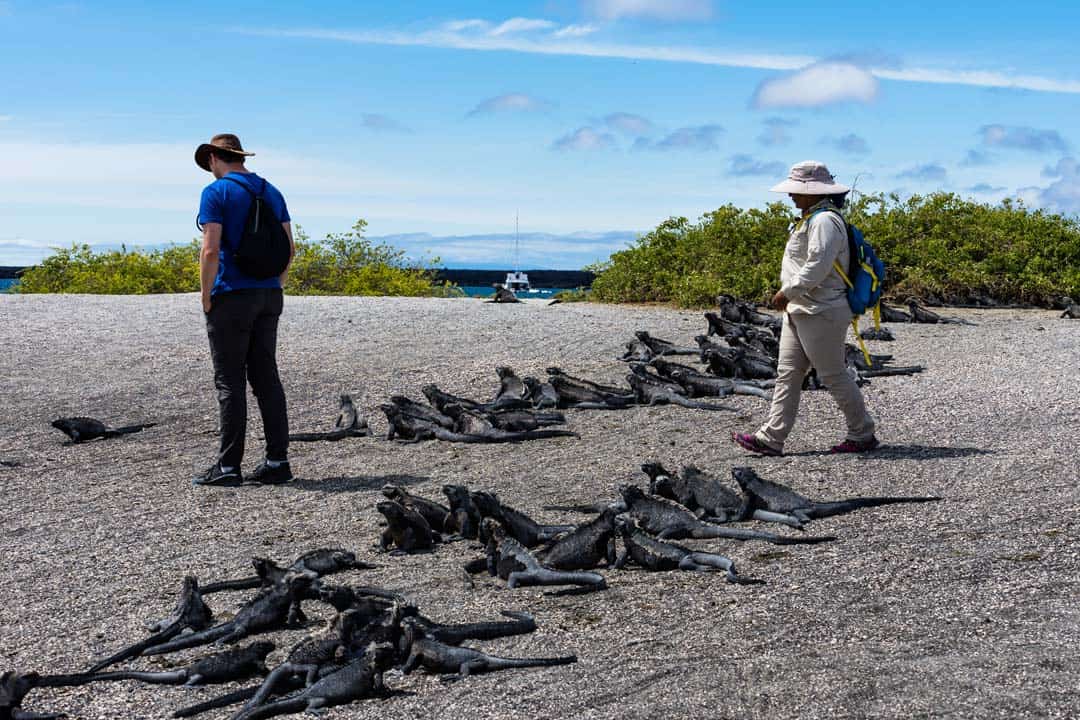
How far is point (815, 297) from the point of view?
8.31 meters

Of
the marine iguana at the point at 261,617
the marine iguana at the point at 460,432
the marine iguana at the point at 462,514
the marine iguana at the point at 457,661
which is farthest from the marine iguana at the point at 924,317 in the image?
the marine iguana at the point at 457,661

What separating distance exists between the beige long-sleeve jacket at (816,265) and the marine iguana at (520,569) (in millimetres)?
3170

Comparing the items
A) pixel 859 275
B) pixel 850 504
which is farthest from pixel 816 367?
pixel 850 504

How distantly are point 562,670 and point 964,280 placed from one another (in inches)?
622

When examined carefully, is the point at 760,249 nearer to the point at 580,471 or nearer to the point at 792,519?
the point at 580,471

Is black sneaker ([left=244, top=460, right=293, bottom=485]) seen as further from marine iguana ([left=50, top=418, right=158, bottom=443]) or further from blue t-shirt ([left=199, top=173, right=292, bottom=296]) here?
marine iguana ([left=50, top=418, right=158, bottom=443])

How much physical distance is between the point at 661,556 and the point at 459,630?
144cm

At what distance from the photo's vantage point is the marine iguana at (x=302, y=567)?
5613 mm

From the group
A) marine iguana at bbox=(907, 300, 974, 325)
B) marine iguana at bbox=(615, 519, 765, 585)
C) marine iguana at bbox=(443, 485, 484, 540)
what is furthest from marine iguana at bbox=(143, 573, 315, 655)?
marine iguana at bbox=(907, 300, 974, 325)

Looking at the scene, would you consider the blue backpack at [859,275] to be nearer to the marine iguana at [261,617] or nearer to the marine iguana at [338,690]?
the marine iguana at [261,617]

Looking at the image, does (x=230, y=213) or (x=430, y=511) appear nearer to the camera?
(x=430, y=511)

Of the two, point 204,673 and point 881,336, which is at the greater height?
point 881,336

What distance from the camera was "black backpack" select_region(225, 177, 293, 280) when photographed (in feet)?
26.2

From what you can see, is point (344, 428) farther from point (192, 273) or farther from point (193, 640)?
point (192, 273)
